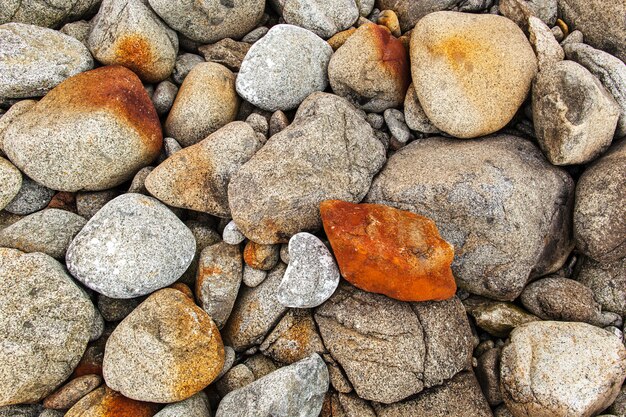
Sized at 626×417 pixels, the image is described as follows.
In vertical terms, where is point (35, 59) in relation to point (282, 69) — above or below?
below

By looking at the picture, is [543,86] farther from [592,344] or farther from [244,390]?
[244,390]

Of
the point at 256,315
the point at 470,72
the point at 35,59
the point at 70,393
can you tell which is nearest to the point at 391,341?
the point at 256,315

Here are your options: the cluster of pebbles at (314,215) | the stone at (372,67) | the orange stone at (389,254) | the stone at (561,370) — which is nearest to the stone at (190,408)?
the cluster of pebbles at (314,215)

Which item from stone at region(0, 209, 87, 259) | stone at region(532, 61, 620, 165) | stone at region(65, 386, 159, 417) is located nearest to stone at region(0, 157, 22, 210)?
stone at region(0, 209, 87, 259)

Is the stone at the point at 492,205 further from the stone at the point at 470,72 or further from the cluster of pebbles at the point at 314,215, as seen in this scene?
the stone at the point at 470,72

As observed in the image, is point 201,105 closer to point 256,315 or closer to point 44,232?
point 44,232

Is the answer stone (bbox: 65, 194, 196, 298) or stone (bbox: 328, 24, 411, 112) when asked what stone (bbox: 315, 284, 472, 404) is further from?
stone (bbox: 328, 24, 411, 112)

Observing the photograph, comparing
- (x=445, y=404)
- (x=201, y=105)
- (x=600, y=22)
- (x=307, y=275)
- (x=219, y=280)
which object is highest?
(x=600, y=22)

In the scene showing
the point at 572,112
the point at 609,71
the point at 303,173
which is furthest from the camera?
the point at 609,71
